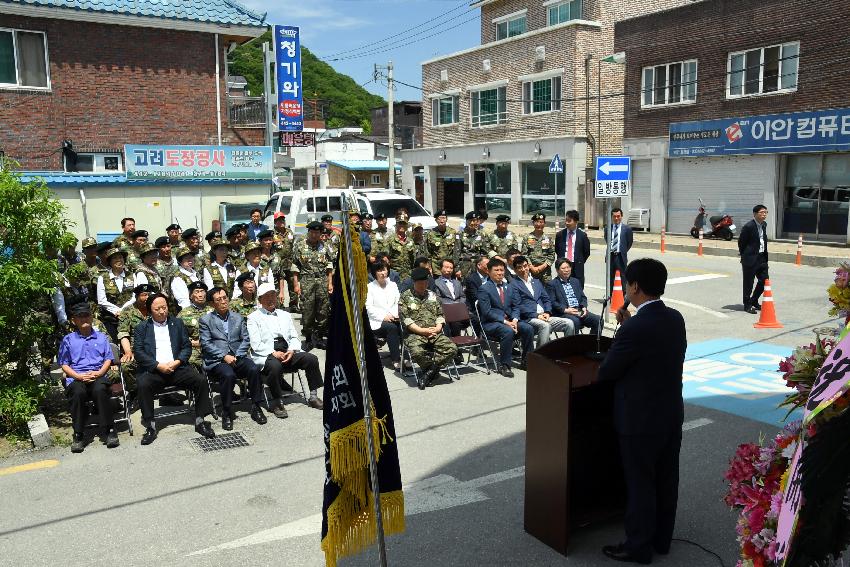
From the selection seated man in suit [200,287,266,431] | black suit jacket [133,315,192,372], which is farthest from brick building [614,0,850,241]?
black suit jacket [133,315,192,372]

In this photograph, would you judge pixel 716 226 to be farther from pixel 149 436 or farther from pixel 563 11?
pixel 149 436

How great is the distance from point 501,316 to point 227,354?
3.69m

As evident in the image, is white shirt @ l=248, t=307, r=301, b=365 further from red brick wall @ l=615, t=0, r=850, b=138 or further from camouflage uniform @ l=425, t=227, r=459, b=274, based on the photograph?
red brick wall @ l=615, t=0, r=850, b=138

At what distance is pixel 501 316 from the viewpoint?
9.91m

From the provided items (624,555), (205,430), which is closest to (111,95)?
(205,430)

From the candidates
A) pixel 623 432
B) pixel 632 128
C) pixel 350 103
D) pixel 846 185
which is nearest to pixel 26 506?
pixel 623 432

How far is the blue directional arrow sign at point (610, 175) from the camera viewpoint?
12531 mm

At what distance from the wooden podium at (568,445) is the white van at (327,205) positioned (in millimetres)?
13893

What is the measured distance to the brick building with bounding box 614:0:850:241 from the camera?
22.8 m

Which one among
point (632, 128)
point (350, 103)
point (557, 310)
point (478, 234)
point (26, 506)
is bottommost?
point (26, 506)

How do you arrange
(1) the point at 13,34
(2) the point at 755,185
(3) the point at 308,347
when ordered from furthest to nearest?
(2) the point at 755,185, (1) the point at 13,34, (3) the point at 308,347

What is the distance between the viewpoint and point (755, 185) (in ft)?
82.7

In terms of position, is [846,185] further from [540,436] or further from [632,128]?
[540,436]

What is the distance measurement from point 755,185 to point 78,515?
2458 centimetres
